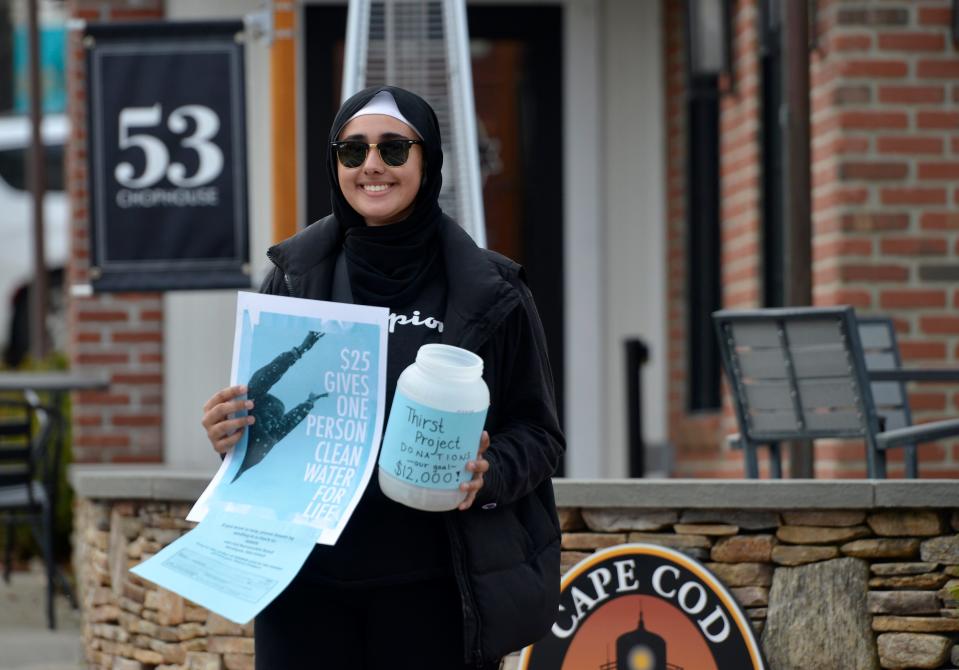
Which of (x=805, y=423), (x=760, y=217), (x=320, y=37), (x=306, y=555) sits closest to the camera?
(x=306, y=555)

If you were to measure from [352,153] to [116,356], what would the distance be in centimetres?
507

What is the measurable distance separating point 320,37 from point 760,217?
2.22 m

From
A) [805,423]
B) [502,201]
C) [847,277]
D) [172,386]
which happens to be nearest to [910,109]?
[847,277]

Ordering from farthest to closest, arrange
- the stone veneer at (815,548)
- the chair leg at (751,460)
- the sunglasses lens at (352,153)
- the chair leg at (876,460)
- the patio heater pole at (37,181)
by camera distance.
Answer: the patio heater pole at (37,181) → the chair leg at (751,460) → the chair leg at (876,460) → the stone veneer at (815,548) → the sunglasses lens at (352,153)

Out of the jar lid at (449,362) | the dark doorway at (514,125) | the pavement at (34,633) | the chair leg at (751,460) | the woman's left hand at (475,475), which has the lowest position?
the pavement at (34,633)

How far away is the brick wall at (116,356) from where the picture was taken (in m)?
7.75

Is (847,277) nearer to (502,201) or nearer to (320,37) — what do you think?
(502,201)

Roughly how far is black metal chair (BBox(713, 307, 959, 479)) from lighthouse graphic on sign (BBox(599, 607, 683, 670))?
1067 millimetres

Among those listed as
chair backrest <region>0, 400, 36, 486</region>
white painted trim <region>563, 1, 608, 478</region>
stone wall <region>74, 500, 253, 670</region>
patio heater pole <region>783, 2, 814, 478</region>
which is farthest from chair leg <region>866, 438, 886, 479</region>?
chair backrest <region>0, 400, 36, 486</region>

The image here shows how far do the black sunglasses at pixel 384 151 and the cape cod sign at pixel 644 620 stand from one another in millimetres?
1829

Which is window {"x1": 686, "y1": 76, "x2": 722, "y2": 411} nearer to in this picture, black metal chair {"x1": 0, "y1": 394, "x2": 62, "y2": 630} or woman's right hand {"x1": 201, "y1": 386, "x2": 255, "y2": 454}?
black metal chair {"x1": 0, "y1": 394, "x2": 62, "y2": 630}

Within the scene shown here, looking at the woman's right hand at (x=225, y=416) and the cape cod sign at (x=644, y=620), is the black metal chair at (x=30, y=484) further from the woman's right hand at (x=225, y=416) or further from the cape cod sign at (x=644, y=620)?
the woman's right hand at (x=225, y=416)

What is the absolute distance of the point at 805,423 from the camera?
5.45m

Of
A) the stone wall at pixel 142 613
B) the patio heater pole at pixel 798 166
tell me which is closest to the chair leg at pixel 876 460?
the patio heater pole at pixel 798 166
